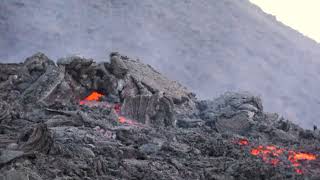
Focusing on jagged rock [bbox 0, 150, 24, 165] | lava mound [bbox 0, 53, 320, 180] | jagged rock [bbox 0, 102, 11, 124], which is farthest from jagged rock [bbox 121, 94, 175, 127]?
jagged rock [bbox 0, 150, 24, 165]

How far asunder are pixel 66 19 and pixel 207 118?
1475 inches

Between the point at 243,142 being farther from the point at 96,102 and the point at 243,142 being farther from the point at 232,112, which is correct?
the point at 96,102

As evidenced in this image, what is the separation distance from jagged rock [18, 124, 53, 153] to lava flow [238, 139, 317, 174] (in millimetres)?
6611

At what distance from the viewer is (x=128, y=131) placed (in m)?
15.8

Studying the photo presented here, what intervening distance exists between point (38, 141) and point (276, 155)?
8.17m

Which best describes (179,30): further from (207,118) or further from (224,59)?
(207,118)

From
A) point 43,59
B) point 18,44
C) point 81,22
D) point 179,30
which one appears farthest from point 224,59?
point 43,59

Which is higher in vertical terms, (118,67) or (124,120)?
(118,67)

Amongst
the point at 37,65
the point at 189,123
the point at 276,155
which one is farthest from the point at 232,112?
the point at 37,65

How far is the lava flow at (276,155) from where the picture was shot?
1511cm

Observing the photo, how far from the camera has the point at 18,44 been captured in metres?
51.4

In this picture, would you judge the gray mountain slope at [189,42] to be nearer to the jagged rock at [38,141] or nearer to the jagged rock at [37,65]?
the jagged rock at [37,65]

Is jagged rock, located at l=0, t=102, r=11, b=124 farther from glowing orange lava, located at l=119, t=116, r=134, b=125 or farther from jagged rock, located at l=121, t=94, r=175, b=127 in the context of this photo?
jagged rock, located at l=121, t=94, r=175, b=127

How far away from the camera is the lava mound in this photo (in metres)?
11.1
